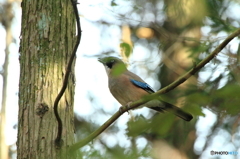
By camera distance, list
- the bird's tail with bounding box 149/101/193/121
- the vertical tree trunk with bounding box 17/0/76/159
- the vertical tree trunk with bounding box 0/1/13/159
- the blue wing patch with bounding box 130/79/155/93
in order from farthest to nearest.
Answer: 1. the vertical tree trunk with bounding box 0/1/13/159
2. the blue wing patch with bounding box 130/79/155/93
3. the vertical tree trunk with bounding box 17/0/76/159
4. the bird's tail with bounding box 149/101/193/121

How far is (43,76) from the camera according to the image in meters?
4.20

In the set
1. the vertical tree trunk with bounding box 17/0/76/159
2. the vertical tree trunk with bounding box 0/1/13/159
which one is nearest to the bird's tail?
the vertical tree trunk with bounding box 17/0/76/159

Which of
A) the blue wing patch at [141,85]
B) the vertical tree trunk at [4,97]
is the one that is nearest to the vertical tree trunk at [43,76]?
the blue wing patch at [141,85]

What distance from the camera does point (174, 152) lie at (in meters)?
9.32

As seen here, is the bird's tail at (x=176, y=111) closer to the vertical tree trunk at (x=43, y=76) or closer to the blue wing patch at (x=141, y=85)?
the blue wing patch at (x=141, y=85)

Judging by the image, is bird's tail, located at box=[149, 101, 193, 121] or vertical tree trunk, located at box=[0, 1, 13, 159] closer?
bird's tail, located at box=[149, 101, 193, 121]

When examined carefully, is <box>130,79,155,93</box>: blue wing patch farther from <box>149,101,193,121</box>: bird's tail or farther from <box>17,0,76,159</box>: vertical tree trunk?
<box>17,0,76,159</box>: vertical tree trunk

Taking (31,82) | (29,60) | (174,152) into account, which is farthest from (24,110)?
(174,152)

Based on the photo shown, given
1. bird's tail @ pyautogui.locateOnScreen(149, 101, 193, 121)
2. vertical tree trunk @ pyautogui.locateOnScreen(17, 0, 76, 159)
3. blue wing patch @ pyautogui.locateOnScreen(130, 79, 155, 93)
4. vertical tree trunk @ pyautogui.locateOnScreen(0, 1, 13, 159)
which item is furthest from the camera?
vertical tree trunk @ pyautogui.locateOnScreen(0, 1, 13, 159)

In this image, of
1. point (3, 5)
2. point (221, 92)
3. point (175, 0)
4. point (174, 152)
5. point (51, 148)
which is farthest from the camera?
point (174, 152)

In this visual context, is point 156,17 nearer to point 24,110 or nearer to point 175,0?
point 175,0

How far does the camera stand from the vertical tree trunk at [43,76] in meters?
3.94

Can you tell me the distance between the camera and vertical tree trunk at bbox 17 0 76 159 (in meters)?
3.94

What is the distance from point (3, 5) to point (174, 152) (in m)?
5.69
